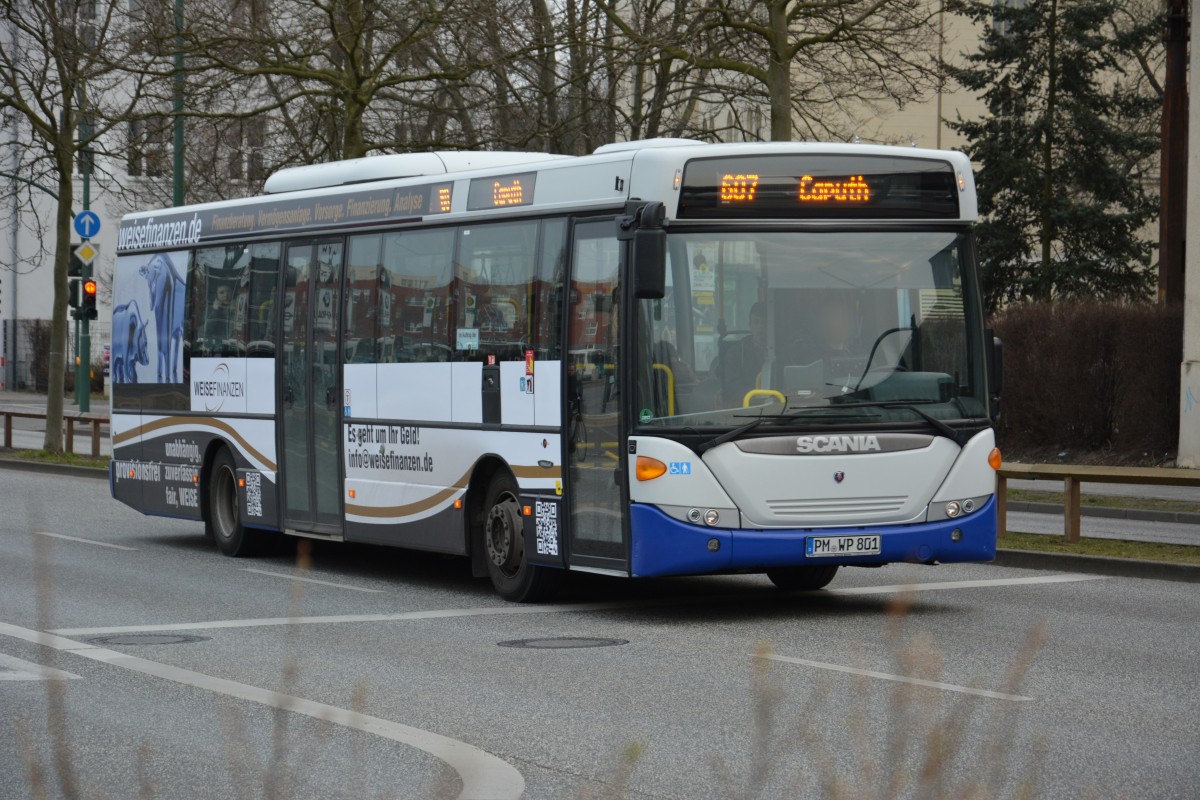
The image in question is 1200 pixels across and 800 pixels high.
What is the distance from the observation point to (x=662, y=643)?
10.4 meters

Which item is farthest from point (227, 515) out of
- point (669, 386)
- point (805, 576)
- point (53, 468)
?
point (53, 468)

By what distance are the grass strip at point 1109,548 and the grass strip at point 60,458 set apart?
53.1 ft

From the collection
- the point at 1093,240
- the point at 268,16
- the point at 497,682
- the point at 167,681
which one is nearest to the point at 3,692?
the point at 167,681

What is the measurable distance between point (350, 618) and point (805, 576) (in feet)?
11.0

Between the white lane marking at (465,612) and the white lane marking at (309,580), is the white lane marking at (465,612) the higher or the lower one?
the higher one

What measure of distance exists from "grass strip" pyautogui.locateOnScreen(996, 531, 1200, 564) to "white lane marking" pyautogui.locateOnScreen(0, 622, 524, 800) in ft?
25.9

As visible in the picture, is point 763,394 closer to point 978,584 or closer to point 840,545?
point 840,545

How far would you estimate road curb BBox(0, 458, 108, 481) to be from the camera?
2745cm

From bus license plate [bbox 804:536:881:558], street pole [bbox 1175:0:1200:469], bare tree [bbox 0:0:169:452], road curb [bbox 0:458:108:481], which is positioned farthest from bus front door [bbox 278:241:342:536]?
street pole [bbox 1175:0:1200:469]

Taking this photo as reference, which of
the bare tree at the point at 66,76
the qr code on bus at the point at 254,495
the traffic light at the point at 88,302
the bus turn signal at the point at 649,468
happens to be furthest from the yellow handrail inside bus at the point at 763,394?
the traffic light at the point at 88,302

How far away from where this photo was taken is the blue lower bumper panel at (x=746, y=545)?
36.6ft

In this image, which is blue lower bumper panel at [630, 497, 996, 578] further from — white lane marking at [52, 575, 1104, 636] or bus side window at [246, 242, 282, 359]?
bus side window at [246, 242, 282, 359]

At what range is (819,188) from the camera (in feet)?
38.5

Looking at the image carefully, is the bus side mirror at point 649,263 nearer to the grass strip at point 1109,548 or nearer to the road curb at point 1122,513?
the grass strip at point 1109,548
